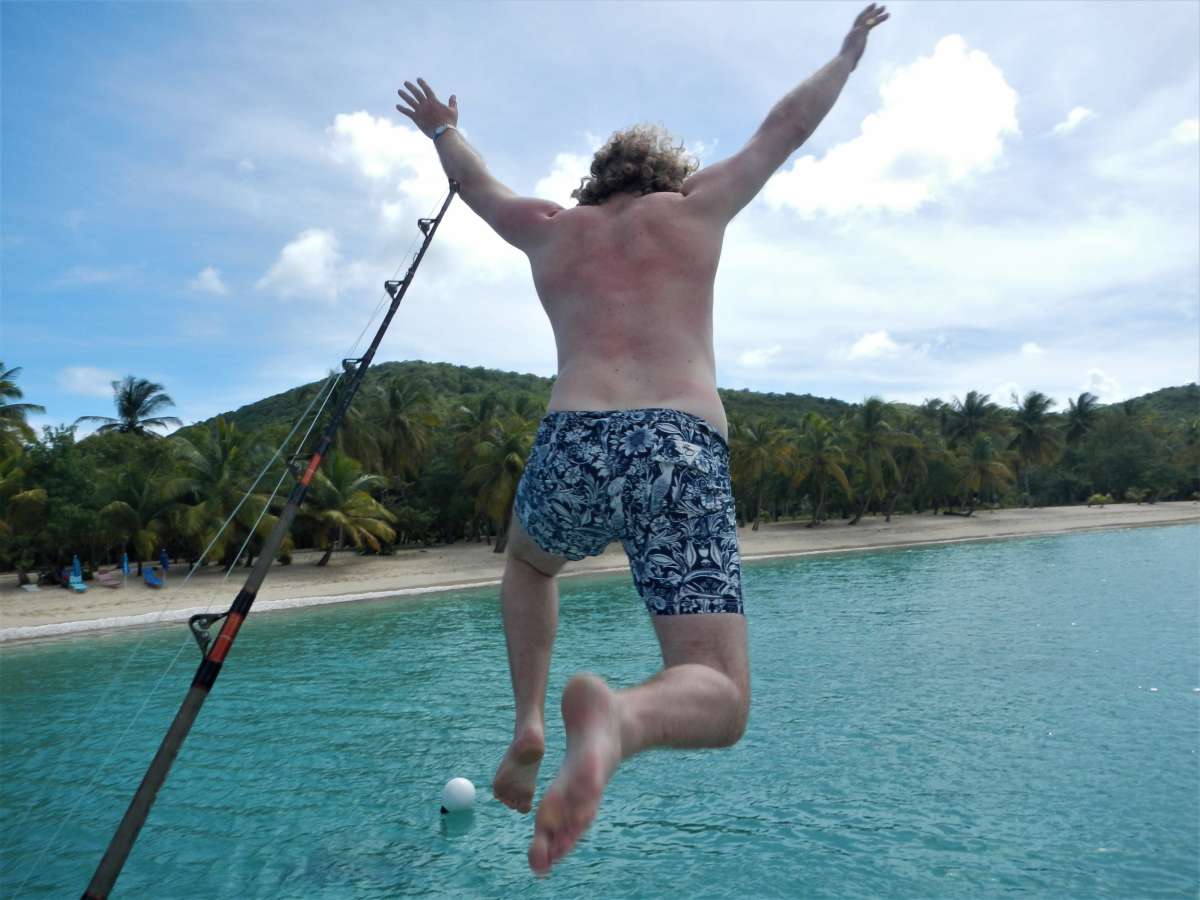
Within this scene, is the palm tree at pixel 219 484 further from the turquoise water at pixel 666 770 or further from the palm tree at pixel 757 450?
the palm tree at pixel 757 450

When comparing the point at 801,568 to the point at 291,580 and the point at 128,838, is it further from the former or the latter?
the point at 128,838

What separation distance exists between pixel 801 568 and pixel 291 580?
19.9 m

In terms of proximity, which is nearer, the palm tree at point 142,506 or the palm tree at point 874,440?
the palm tree at point 142,506

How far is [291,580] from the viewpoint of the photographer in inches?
1259

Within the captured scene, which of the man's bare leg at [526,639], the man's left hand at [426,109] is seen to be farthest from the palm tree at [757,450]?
the man's bare leg at [526,639]

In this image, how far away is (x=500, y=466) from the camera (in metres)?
36.6

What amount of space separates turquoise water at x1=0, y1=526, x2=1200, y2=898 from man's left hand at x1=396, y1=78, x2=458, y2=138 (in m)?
6.87

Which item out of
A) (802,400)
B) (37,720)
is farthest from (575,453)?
(802,400)

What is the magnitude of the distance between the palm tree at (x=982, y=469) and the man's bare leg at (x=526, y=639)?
61.1m

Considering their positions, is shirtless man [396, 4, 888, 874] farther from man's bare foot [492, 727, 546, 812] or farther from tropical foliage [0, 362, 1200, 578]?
tropical foliage [0, 362, 1200, 578]

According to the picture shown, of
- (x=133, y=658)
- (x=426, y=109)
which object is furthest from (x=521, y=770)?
(x=133, y=658)

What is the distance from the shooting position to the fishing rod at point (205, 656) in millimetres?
2629

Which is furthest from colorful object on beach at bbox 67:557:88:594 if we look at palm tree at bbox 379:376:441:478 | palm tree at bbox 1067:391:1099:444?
palm tree at bbox 1067:391:1099:444

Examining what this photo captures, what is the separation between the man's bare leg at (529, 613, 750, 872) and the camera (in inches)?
58.1
